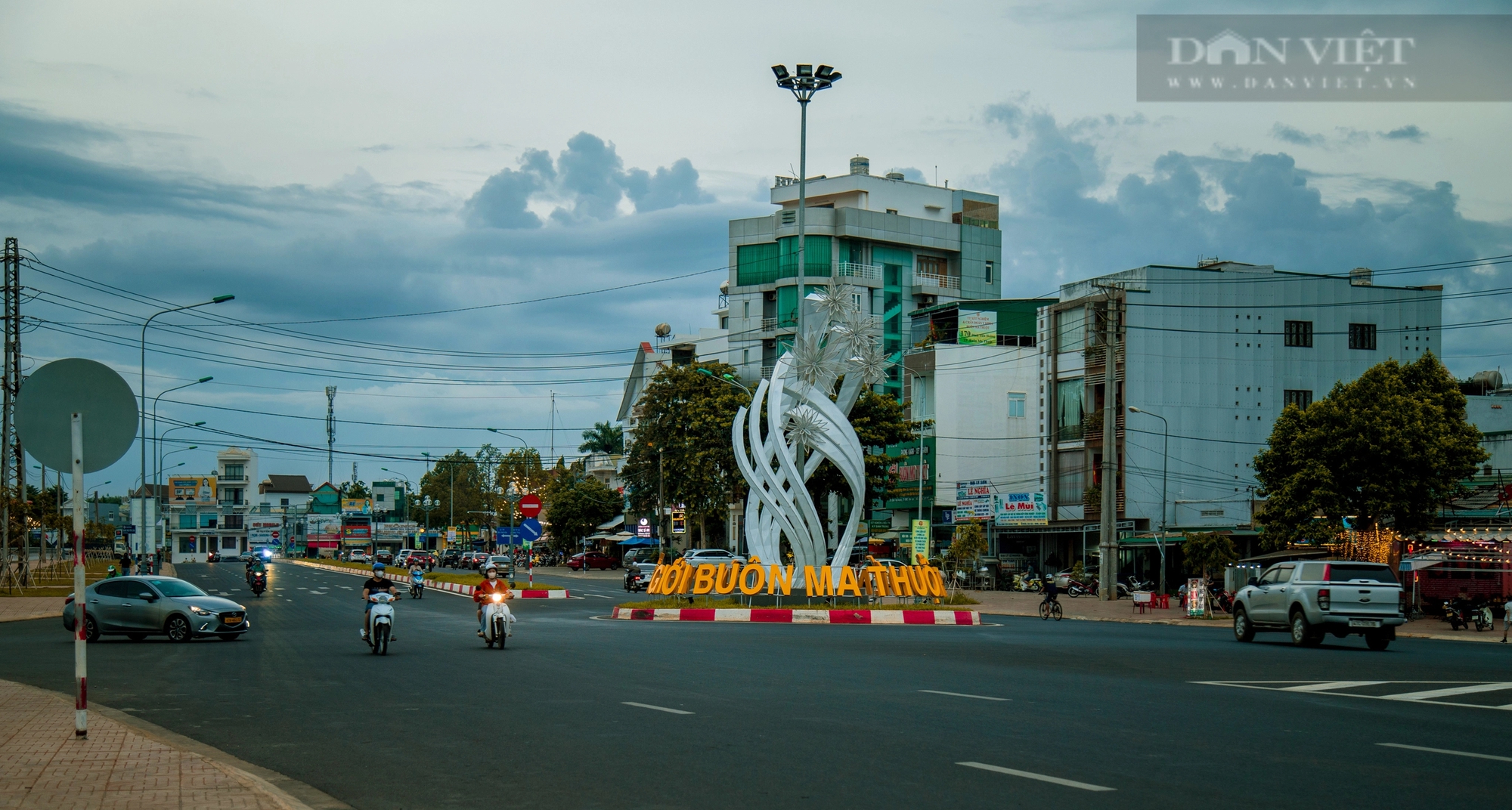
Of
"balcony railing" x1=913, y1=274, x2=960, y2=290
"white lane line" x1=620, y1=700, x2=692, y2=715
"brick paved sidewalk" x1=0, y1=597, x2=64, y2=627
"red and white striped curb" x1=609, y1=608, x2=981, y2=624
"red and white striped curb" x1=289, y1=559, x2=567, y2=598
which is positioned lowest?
"red and white striped curb" x1=289, y1=559, x2=567, y2=598

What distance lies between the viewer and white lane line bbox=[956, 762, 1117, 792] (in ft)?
26.2

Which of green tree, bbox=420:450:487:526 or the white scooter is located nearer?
the white scooter

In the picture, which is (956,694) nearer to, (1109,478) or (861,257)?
(1109,478)

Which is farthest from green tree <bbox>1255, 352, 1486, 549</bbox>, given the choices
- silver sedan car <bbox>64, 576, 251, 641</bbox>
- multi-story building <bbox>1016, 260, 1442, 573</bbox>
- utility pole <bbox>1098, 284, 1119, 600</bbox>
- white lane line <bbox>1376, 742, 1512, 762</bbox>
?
silver sedan car <bbox>64, 576, 251, 641</bbox>

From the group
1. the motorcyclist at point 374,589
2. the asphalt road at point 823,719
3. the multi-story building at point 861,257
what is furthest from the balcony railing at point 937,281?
the motorcyclist at point 374,589

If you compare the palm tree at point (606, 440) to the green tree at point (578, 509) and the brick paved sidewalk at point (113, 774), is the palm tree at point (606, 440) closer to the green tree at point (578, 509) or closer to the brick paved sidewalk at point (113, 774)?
the green tree at point (578, 509)

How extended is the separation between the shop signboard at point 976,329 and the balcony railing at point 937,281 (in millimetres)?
11299

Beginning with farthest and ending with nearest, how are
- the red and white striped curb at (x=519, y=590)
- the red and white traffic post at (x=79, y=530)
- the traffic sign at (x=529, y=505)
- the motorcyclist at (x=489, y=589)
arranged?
the red and white striped curb at (x=519, y=590) < the traffic sign at (x=529, y=505) < the motorcyclist at (x=489, y=589) < the red and white traffic post at (x=79, y=530)

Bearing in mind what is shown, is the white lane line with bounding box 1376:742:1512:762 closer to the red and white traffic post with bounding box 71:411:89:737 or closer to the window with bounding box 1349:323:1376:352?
the red and white traffic post with bounding box 71:411:89:737

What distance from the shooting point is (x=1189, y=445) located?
52.9 m

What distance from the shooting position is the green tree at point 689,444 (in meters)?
62.1

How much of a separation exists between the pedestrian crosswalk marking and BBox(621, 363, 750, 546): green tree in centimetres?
4393

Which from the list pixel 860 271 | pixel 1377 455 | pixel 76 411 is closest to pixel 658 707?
pixel 76 411

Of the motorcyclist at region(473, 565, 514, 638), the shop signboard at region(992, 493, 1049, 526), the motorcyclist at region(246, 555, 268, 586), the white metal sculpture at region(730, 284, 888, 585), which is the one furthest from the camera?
the shop signboard at region(992, 493, 1049, 526)
